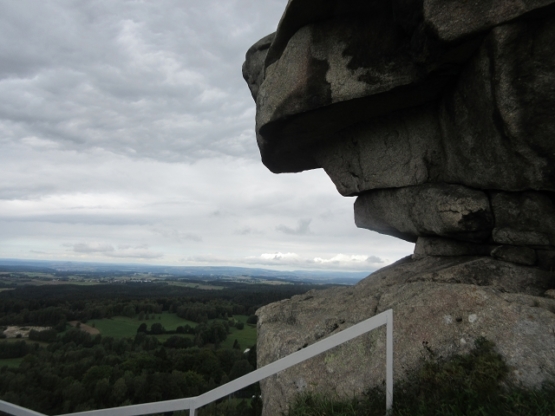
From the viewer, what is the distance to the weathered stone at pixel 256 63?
1282 centimetres

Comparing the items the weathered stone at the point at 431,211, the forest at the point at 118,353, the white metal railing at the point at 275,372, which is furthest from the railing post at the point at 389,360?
the forest at the point at 118,353

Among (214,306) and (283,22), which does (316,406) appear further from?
(214,306)

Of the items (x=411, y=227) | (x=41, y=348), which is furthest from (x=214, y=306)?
(x=411, y=227)

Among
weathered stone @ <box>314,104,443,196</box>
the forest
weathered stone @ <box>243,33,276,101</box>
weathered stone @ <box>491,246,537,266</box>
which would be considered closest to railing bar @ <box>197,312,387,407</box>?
the forest

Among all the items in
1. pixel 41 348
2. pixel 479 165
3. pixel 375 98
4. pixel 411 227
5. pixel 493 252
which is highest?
pixel 375 98

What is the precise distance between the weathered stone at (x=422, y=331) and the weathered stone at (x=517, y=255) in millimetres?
294

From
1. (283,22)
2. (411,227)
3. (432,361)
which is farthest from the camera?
(411,227)

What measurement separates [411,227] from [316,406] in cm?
654

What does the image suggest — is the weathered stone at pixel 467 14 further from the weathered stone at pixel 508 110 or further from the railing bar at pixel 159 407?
the railing bar at pixel 159 407

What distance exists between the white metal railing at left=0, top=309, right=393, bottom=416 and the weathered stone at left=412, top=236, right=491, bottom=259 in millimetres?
5973

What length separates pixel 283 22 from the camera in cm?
927

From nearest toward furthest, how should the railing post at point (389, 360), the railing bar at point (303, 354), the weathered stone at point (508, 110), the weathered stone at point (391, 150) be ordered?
the railing bar at point (303, 354) < the railing post at point (389, 360) < the weathered stone at point (508, 110) < the weathered stone at point (391, 150)

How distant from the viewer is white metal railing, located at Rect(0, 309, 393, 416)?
15.8 feet

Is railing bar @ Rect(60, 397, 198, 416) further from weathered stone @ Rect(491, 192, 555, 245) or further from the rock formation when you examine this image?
weathered stone @ Rect(491, 192, 555, 245)
